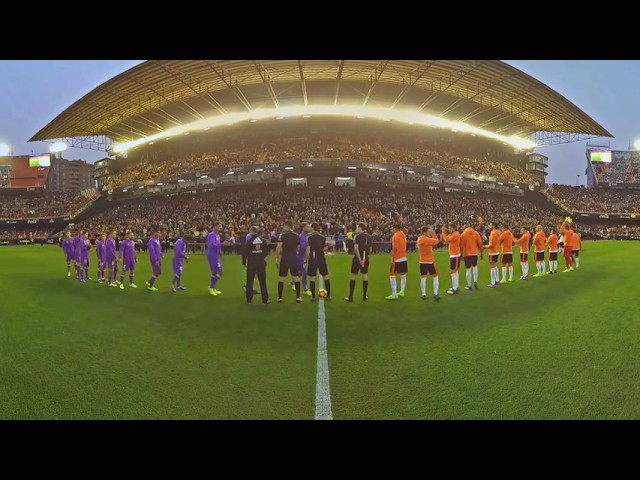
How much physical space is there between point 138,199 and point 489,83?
126ft

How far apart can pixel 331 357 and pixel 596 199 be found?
180ft

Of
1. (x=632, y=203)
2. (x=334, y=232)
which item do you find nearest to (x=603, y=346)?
(x=334, y=232)

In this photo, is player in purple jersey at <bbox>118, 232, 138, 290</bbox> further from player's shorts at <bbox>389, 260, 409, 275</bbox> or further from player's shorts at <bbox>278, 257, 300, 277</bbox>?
player's shorts at <bbox>389, 260, 409, 275</bbox>

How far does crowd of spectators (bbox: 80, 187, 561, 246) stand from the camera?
3228cm

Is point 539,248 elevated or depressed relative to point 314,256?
depressed

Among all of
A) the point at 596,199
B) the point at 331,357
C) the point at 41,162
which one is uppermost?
the point at 41,162

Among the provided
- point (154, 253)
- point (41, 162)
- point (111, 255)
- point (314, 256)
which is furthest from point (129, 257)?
point (41, 162)

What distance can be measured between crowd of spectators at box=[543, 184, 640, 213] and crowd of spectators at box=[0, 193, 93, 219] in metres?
57.8

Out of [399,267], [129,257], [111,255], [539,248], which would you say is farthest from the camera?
[539,248]

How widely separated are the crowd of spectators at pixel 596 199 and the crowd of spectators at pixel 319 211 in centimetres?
639

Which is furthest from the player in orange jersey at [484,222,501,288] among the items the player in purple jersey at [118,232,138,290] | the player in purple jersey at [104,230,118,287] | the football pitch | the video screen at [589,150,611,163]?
the video screen at [589,150,611,163]

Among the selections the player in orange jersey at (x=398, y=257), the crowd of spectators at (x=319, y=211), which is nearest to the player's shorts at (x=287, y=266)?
the player in orange jersey at (x=398, y=257)

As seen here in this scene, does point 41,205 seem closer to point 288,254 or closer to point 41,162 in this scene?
point 41,162

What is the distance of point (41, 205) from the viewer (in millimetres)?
38094
